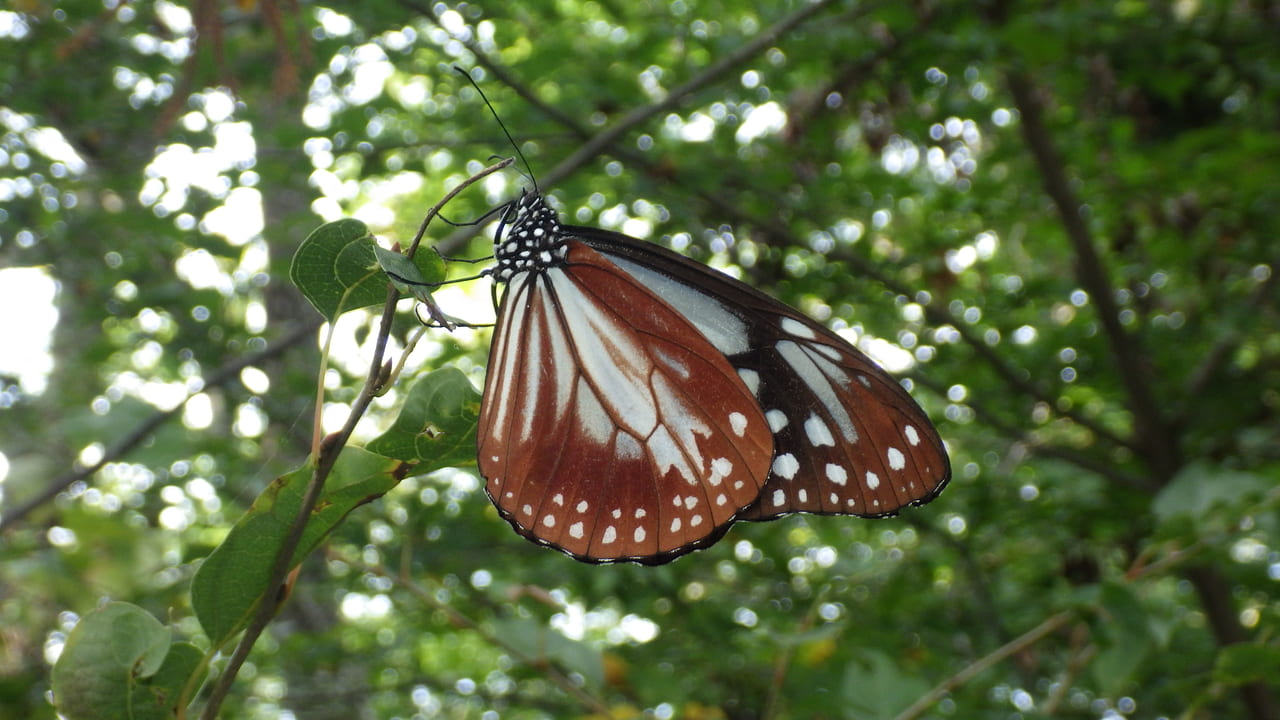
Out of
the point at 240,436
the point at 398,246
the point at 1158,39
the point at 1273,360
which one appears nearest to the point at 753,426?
the point at 398,246

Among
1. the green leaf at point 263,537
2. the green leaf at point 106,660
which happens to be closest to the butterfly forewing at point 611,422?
the green leaf at point 263,537

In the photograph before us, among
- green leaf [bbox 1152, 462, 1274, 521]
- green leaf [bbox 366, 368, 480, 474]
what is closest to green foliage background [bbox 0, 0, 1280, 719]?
green leaf [bbox 1152, 462, 1274, 521]

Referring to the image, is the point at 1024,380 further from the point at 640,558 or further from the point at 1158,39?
the point at 640,558

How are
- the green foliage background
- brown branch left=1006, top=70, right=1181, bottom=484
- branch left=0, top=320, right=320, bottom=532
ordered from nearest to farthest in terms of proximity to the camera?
branch left=0, top=320, right=320, bottom=532
the green foliage background
brown branch left=1006, top=70, right=1181, bottom=484

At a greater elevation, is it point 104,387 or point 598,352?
point 104,387

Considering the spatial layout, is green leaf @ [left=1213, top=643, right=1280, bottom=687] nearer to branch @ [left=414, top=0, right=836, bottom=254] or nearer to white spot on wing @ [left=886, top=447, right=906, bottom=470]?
white spot on wing @ [left=886, top=447, right=906, bottom=470]

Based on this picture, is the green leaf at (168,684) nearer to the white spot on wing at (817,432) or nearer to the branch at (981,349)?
the white spot on wing at (817,432)
